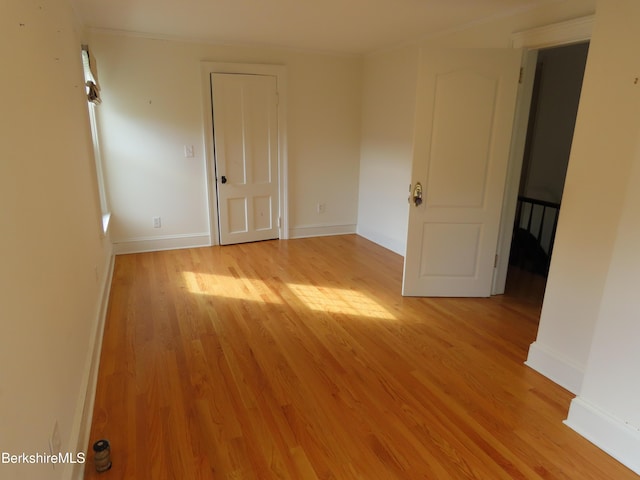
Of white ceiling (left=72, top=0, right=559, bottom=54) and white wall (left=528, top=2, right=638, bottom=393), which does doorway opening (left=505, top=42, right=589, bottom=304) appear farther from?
white wall (left=528, top=2, right=638, bottom=393)

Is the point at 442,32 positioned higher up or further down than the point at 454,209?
higher up

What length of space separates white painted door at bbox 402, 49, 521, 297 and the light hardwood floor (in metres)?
0.28

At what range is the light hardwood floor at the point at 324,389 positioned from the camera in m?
1.82

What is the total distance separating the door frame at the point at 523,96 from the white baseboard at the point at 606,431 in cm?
172

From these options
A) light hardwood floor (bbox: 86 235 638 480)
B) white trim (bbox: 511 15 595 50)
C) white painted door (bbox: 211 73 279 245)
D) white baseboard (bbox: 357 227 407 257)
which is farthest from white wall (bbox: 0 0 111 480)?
white baseboard (bbox: 357 227 407 257)

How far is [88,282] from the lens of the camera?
8.64 feet

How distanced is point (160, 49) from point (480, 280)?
405 centimetres

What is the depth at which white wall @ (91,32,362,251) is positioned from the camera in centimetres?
432

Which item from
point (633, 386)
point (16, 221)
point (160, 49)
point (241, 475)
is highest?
point (160, 49)

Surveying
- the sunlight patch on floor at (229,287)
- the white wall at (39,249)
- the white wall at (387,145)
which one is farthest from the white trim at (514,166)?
the white wall at (39,249)

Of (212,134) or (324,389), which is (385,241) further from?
(324,389)

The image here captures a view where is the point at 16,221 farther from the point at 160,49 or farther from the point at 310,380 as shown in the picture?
the point at 160,49

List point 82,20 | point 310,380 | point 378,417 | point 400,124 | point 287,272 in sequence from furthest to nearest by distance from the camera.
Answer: point 400,124 → point 287,272 → point 82,20 → point 310,380 → point 378,417

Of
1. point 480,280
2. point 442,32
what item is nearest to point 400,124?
point 442,32
